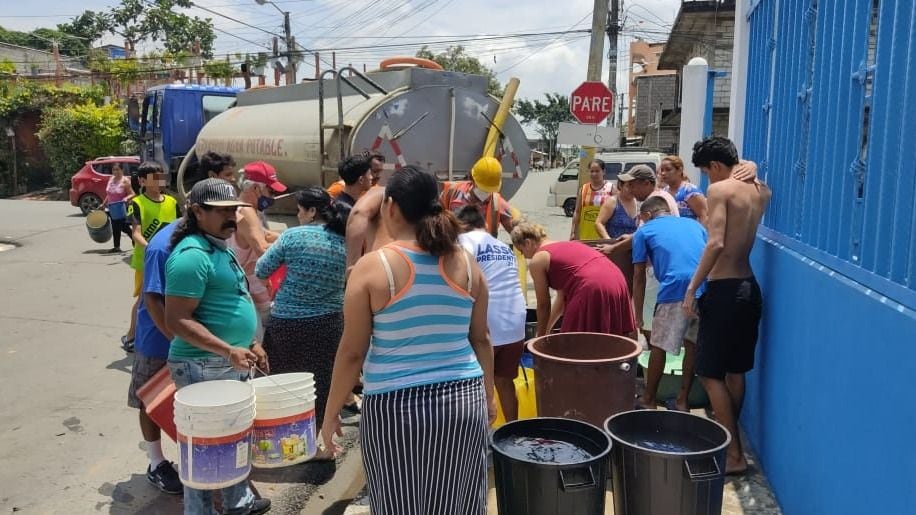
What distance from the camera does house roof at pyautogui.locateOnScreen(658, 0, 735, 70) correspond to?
21.3 meters

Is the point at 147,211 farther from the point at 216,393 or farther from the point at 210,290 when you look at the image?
the point at 216,393

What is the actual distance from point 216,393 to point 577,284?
2.15m

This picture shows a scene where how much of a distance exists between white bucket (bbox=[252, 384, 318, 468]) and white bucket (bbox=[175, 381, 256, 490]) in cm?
18

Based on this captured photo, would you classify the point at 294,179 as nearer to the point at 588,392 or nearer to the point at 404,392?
the point at 588,392

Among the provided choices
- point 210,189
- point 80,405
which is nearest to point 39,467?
point 80,405

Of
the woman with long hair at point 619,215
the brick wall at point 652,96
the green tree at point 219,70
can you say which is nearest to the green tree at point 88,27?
the green tree at point 219,70

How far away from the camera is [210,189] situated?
10.6 feet

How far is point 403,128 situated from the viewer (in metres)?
7.17

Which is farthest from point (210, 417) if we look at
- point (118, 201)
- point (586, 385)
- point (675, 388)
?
point (118, 201)

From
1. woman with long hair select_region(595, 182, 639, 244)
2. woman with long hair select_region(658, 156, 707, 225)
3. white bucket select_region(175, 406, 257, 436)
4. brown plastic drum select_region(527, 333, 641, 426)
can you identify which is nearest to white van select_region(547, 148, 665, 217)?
woman with long hair select_region(595, 182, 639, 244)

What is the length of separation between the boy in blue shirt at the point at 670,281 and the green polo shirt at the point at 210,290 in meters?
2.68

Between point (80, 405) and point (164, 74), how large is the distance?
37.1 meters

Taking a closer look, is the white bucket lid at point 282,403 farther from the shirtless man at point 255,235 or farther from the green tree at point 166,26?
the green tree at point 166,26

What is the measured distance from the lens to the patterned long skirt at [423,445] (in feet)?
7.97
